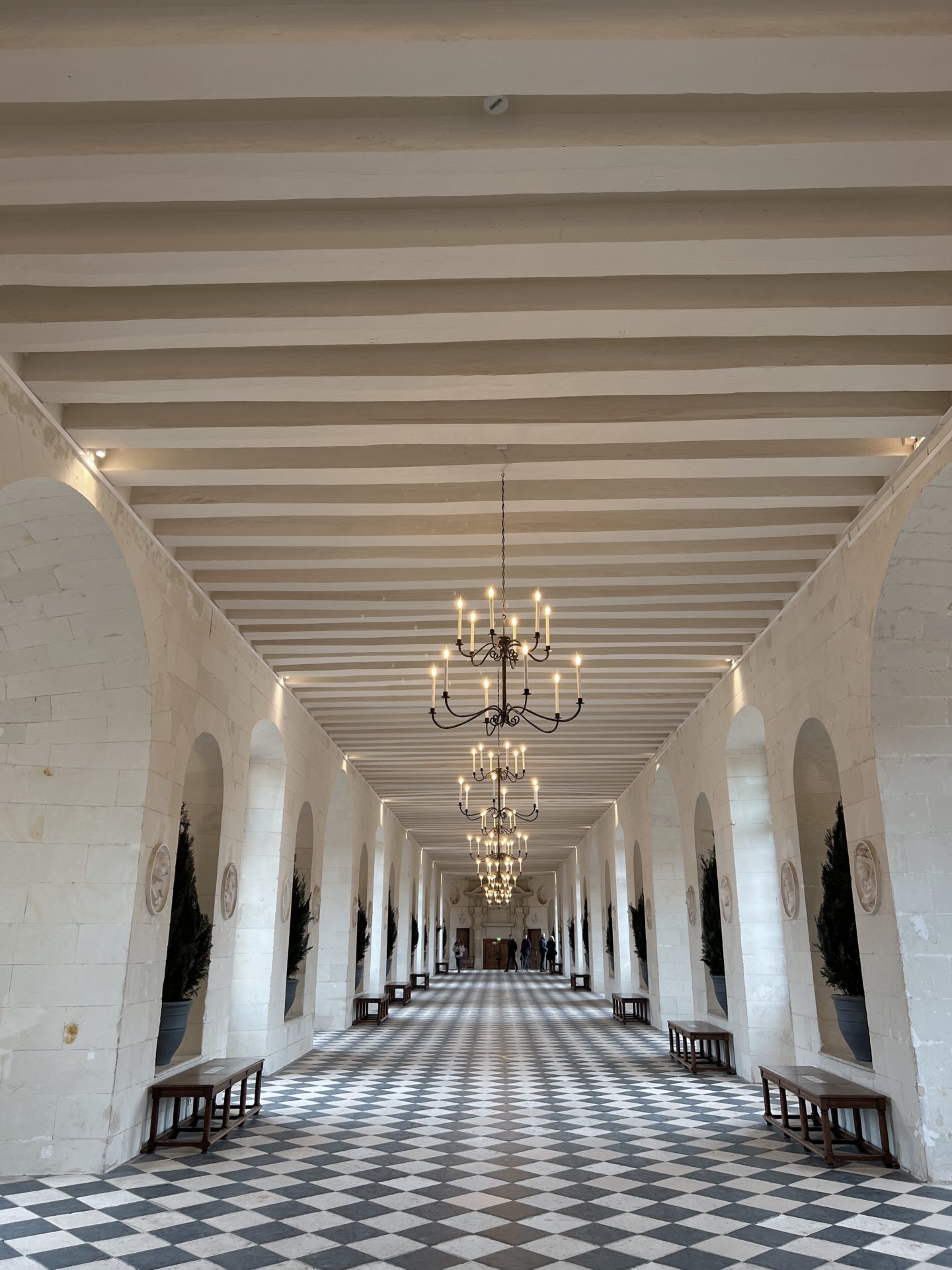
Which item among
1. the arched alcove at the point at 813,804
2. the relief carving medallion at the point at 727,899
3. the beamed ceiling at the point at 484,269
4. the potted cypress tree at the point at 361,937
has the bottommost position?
the potted cypress tree at the point at 361,937

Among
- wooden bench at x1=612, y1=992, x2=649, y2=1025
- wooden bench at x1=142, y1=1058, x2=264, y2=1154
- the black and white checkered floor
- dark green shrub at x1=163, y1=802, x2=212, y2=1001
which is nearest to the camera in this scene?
the black and white checkered floor

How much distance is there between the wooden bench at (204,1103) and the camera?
17.5 feet

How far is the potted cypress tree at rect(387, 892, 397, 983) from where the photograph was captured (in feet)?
54.4

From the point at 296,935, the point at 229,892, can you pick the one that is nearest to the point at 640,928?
the point at 296,935

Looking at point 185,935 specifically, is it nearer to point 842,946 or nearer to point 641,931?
point 842,946

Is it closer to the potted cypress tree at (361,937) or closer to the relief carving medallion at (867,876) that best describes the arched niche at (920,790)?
the relief carving medallion at (867,876)

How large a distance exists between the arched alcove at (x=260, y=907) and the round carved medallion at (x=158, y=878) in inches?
91.3

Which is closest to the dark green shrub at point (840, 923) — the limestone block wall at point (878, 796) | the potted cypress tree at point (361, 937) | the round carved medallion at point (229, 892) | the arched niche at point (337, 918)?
the limestone block wall at point (878, 796)

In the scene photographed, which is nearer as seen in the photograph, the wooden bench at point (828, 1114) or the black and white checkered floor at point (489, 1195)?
the black and white checkered floor at point (489, 1195)

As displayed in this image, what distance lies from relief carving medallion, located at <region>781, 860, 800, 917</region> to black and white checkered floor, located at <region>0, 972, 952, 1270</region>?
1595 mm

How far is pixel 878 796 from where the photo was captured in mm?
5129

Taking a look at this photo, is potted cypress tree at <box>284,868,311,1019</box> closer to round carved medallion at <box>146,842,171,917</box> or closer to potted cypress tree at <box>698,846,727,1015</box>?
round carved medallion at <box>146,842,171,917</box>

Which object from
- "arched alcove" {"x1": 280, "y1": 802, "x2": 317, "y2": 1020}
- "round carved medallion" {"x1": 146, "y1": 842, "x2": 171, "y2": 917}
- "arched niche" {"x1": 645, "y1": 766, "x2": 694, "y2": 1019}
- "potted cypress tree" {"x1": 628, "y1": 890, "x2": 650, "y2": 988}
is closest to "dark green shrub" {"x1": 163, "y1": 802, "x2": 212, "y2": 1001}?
"round carved medallion" {"x1": 146, "y1": 842, "x2": 171, "y2": 917}

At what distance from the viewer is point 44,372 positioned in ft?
12.9
